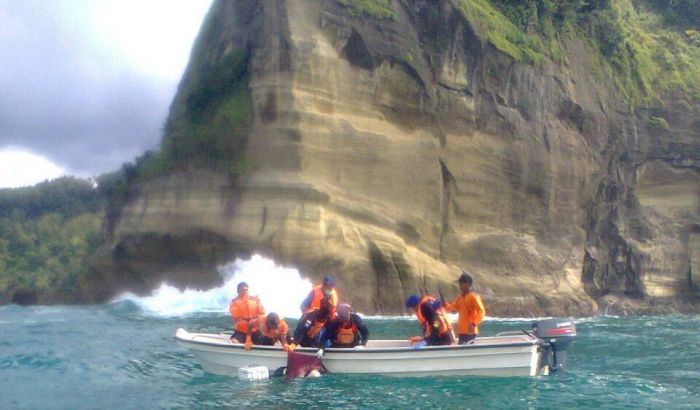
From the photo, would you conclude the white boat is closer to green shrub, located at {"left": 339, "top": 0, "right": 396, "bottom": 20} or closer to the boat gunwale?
the boat gunwale

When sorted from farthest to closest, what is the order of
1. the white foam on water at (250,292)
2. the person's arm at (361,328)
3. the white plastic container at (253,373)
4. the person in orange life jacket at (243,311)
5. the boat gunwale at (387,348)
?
the white foam on water at (250,292)
the person in orange life jacket at (243,311)
the person's arm at (361,328)
the white plastic container at (253,373)
the boat gunwale at (387,348)

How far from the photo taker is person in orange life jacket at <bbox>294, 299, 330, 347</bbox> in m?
15.2

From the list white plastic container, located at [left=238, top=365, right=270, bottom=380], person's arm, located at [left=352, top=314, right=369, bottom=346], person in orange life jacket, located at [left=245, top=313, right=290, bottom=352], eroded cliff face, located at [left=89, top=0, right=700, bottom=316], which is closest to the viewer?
white plastic container, located at [left=238, top=365, right=270, bottom=380]

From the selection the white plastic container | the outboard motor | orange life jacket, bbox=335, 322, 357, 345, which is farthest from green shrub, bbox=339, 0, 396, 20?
the white plastic container

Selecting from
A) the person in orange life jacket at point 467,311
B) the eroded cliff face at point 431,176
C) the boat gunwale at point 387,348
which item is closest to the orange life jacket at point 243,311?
the boat gunwale at point 387,348

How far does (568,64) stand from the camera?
36938mm

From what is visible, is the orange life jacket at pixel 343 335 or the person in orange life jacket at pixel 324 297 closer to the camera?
the orange life jacket at pixel 343 335

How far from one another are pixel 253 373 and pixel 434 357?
2864 mm

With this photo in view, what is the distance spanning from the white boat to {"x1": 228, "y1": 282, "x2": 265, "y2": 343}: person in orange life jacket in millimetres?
459

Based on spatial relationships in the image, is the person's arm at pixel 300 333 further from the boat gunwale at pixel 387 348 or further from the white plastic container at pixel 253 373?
the white plastic container at pixel 253 373

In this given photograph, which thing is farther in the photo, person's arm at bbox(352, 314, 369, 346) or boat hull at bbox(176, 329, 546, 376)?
person's arm at bbox(352, 314, 369, 346)

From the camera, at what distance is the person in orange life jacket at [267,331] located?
1512 centimetres

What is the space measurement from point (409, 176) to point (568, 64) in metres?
9.44

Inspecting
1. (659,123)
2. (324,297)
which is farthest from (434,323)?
(659,123)
